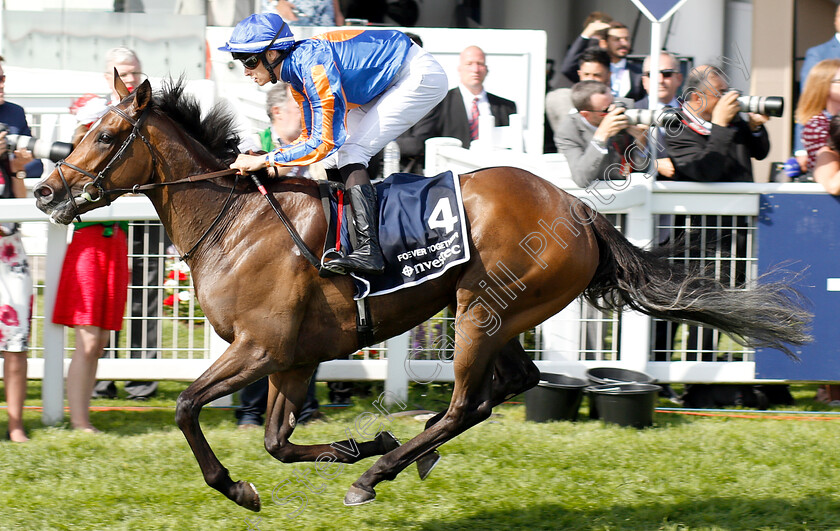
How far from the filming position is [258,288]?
4027 mm

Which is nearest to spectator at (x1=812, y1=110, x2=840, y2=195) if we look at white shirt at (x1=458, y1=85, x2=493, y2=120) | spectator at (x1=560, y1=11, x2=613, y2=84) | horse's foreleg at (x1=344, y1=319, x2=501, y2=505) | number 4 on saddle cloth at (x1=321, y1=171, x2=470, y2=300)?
spectator at (x1=560, y1=11, x2=613, y2=84)

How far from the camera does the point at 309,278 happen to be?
407 centimetres

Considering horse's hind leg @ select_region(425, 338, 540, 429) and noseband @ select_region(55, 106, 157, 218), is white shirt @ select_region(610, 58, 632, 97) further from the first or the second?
noseband @ select_region(55, 106, 157, 218)

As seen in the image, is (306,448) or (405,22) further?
(405,22)

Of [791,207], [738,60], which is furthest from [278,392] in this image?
[738,60]

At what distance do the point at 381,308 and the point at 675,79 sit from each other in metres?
3.58

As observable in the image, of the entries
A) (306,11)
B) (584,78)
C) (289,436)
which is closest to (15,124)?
(289,436)

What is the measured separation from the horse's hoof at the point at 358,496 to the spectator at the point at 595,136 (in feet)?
7.77

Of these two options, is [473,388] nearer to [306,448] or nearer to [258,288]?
[306,448]

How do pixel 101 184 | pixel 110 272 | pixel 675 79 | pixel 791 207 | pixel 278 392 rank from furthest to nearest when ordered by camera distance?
pixel 675 79
pixel 791 207
pixel 110 272
pixel 278 392
pixel 101 184

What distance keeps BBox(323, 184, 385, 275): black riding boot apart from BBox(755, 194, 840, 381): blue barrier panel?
2739mm

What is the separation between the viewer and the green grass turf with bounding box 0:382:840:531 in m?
4.27

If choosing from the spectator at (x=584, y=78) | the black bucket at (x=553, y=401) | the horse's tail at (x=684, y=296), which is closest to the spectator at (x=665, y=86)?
the spectator at (x=584, y=78)

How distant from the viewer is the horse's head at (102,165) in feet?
13.1
